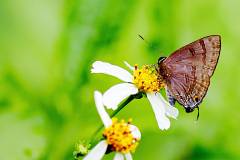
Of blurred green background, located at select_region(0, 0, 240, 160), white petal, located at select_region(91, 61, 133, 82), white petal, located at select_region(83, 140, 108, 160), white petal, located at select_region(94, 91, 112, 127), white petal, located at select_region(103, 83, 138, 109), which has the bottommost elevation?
white petal, located at select_region(83, 140, 108, 160)

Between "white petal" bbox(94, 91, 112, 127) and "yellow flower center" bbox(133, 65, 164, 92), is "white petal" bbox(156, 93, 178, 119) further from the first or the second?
"white petal" bbox(94, 91, 112, 127)

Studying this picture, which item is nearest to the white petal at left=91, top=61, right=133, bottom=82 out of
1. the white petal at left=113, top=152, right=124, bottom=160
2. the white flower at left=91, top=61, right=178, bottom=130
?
the white flower at left=91, top=61, right=178, bottom=130

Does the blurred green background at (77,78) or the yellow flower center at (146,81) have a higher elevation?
the blurred green background at (77,78)

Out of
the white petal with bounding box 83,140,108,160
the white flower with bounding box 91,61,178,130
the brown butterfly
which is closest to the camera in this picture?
the white petal with bounding box 83,140,108,160

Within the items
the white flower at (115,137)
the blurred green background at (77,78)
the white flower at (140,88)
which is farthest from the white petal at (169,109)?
the blurred green background at (77,78)

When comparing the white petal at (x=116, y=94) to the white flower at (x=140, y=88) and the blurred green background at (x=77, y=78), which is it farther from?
the blurred green background at (x=77, y=78)

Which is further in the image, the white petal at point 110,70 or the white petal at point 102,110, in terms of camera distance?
the white petal at point 110,70

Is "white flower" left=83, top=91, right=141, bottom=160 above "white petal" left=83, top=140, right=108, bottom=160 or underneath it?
above

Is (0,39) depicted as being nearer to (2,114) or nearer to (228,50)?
(2,114)
